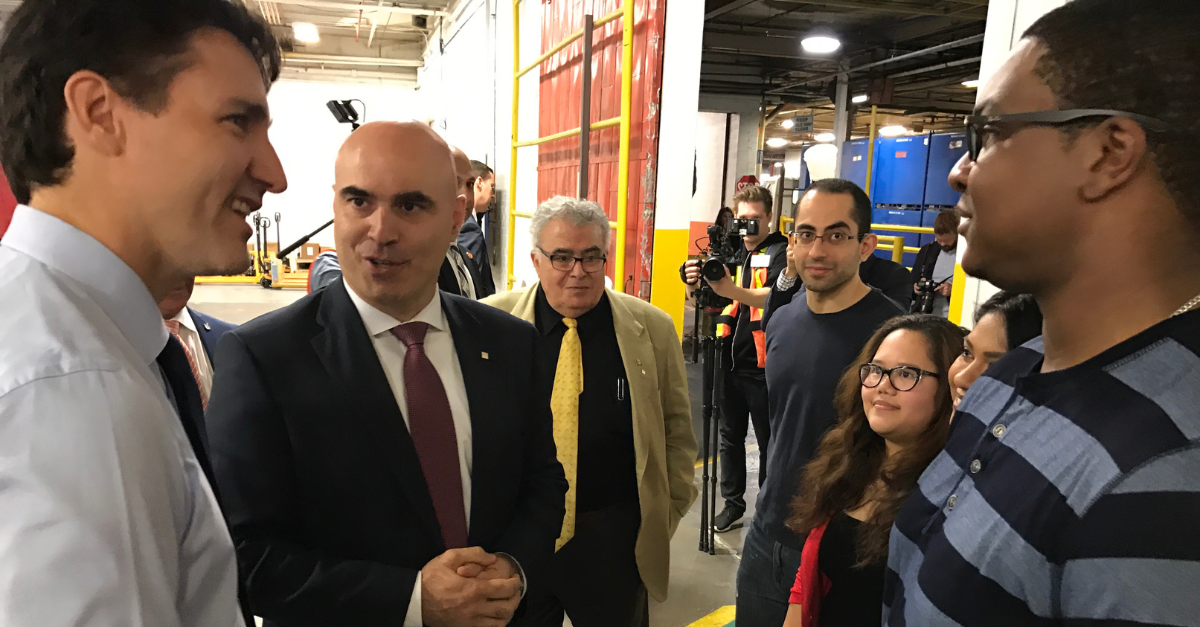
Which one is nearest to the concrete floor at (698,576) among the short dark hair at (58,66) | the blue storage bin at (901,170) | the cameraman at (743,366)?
the cameraman at (743,366)

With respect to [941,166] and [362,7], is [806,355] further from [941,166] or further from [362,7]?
[362,7]

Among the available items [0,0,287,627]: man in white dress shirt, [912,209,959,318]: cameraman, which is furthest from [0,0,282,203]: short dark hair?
[912,209,959,318]: cameraman

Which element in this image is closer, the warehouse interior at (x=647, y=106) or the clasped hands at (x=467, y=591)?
the clasped hands at (x=467, y=591)

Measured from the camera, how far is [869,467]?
64.2 inches

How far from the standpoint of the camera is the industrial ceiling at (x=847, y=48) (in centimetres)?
710

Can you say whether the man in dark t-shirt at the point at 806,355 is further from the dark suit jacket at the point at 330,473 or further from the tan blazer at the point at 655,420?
the dark suit jacket at the point at 330,473

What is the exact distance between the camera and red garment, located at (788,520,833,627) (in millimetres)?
1509

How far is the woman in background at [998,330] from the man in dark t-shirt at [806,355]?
0.65 metres

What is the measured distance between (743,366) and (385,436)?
2.55 metres

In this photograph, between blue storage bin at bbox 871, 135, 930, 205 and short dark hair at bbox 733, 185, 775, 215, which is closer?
A: short dark hair at bbox 733, 185, 775, 215

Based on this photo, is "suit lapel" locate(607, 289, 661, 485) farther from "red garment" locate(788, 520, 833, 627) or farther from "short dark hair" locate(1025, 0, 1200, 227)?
"short dark hair" locate(1025, 0, 1200, 227)

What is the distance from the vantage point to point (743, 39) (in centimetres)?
873

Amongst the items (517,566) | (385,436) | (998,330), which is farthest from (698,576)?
(385,436)

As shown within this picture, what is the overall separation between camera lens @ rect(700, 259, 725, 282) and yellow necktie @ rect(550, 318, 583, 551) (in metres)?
1.20
